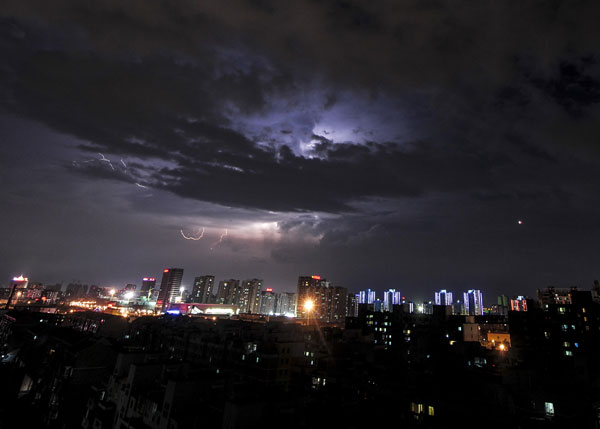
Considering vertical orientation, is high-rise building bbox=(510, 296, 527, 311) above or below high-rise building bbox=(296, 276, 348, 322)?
above

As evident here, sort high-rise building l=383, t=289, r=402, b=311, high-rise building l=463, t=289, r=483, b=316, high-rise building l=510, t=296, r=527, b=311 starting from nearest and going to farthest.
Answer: high-rise building l=510, t=296, r=527, b=311, high-rise building l=463, t=289, r=483, b=316, high-rise building l=383, t=289, r=402, b=311

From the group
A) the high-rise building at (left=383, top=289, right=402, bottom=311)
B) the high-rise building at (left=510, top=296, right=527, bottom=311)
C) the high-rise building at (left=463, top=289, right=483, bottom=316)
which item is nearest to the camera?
the high-rise building at (left=510, top=296, right=527, bottom=311)

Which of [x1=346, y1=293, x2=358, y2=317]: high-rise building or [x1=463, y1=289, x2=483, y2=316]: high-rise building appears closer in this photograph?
[x1=463, y1=289, x2=483, y2=316]: high-rise building

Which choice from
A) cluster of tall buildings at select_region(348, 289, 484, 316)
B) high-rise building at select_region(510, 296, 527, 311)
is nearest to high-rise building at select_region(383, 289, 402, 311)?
cluster of tall buildings at select_region(348, 289, 484, 316)

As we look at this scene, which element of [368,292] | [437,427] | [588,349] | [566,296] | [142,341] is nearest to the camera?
[437,427]

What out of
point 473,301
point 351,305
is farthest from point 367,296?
point 473,301

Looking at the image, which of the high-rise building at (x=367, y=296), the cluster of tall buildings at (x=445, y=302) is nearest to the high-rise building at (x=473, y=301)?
the cluster of tall buildings at (x=445, y=302)

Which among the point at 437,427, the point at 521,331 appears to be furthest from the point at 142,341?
the point at 521,331

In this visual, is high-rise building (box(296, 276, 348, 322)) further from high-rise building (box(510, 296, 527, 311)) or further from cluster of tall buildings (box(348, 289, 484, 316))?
high-rise building (box(510, 296, 527, 311))

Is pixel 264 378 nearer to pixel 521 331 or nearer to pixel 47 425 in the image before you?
pixel 47 425
